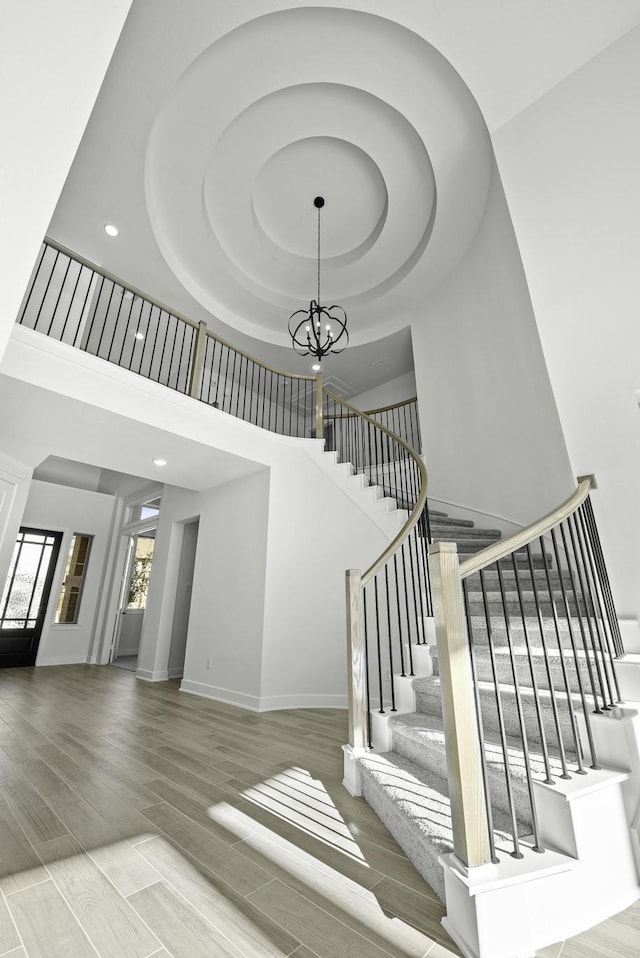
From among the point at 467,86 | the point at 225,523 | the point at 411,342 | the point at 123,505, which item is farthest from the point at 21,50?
the point at 123,505

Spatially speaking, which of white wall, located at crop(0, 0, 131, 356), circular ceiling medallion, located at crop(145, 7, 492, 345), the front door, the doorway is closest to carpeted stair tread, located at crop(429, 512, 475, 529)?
circular ceiling medallion, located at crop(145, 7, 492, 345)

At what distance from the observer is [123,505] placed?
7.94m

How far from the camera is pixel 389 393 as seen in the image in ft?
26.4

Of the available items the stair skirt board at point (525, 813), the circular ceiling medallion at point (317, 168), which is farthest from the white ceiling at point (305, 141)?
the stair skirt board at point (525, 813)

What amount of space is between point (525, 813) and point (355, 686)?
1071 mm

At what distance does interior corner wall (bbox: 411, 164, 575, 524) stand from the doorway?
5687mm

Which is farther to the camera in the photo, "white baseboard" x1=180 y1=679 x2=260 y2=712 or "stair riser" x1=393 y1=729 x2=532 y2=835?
"white baseboard" x1=180 y1=679 x2=260 y2=712

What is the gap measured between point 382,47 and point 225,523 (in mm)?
5544

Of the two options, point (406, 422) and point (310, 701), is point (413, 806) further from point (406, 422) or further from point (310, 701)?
point (406, 422)

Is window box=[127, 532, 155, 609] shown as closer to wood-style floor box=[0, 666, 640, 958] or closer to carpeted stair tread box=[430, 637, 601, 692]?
wood-style floor box=[0, 666, 640, 958]

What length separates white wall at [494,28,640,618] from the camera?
10.1ft

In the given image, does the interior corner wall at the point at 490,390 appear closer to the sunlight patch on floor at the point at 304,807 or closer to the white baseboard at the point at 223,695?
the sunlight patch on floor at the point at 304,807

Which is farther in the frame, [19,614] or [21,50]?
[19,614]

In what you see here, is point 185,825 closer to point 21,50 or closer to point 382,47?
point 21,50
